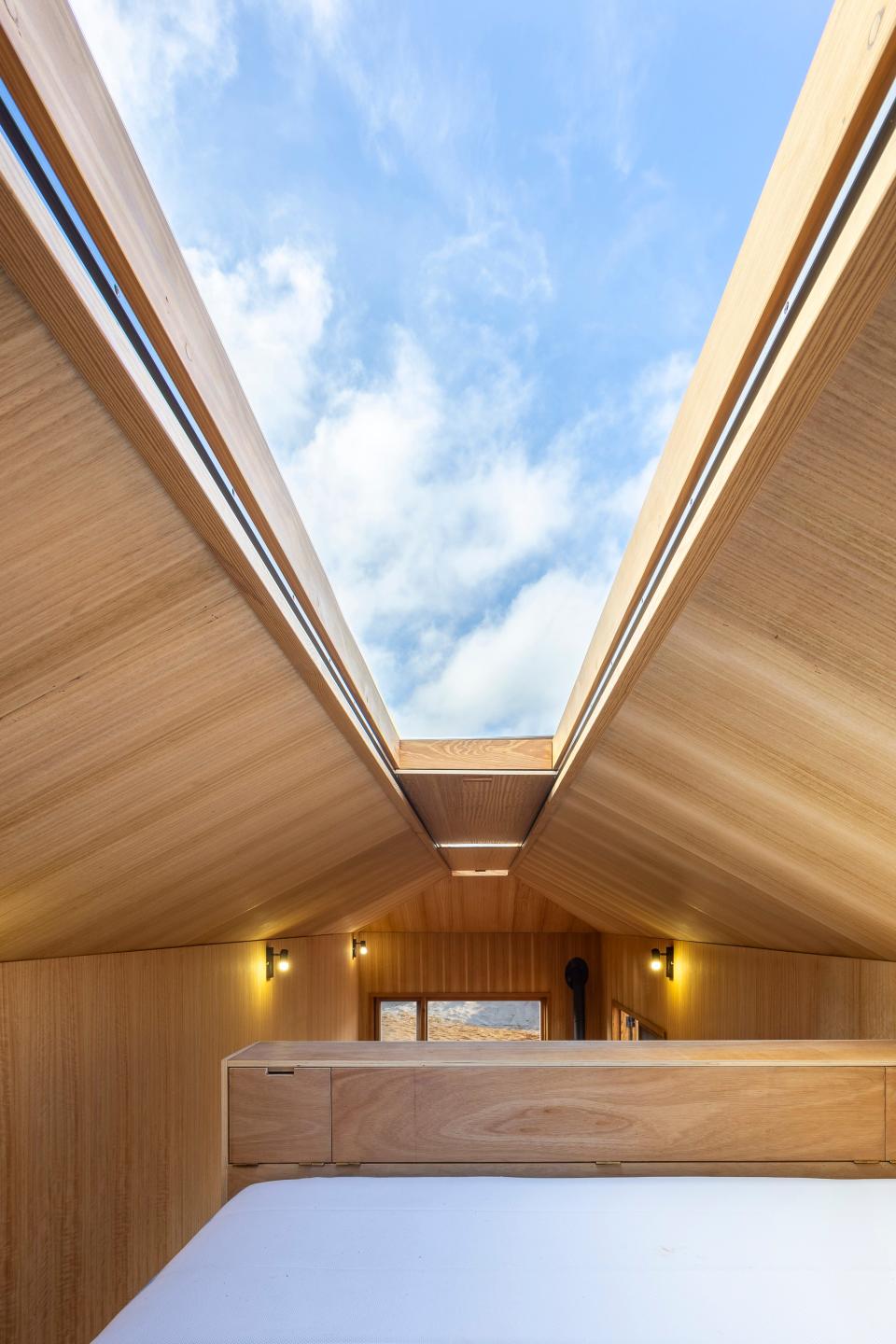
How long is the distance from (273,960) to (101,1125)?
7.25 ft

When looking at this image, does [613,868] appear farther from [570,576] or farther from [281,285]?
[281,285]

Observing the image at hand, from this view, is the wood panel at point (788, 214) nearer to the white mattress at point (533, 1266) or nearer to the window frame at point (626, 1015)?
the white mattress at point (533, 1266)

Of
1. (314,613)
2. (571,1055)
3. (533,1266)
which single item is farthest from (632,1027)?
(314,613)

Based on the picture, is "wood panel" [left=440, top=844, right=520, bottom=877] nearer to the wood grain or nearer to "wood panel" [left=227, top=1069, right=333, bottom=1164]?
the wood grain

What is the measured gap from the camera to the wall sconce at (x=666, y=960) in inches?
205

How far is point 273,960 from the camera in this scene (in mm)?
4883

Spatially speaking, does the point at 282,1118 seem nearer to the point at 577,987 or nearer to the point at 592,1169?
the point at 592,1169

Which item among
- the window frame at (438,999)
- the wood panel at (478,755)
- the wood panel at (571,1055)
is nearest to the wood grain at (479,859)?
the window frame at (438,999)

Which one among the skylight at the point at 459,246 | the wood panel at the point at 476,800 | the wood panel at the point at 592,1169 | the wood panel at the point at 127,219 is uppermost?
the skylight at the point at 459,246

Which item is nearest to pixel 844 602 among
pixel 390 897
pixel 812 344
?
pixel 812 344

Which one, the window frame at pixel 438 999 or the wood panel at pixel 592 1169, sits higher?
the wood panel at pixel 592 1169

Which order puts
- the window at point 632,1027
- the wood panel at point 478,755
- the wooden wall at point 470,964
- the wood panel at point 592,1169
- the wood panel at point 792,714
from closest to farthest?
the wood panel at point 792,714, the wood panel at point 592,1169, the wood panel at point 478,755, the window at point 632,1027, the wooden wall at point 470,964

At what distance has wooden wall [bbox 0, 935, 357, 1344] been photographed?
7.36 feet

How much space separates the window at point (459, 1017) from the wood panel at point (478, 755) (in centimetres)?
555
